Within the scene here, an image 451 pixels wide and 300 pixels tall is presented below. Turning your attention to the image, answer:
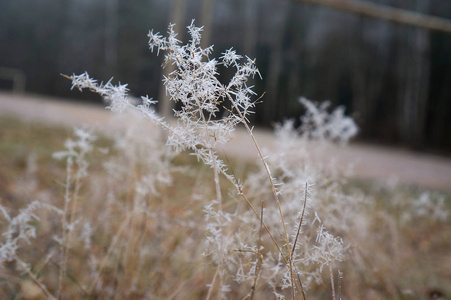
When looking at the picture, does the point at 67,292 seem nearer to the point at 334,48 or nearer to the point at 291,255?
the point at 291,255

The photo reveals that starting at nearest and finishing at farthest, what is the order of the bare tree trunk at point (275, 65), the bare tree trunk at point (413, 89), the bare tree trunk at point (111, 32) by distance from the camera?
the bare tree trunk at point (275, 65) < the bare tree trunk at point (413, 89) < the bare tree trunk at point (111, 32)

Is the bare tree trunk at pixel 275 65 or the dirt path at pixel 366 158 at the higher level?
the bare tree trunk at pixel 275 65

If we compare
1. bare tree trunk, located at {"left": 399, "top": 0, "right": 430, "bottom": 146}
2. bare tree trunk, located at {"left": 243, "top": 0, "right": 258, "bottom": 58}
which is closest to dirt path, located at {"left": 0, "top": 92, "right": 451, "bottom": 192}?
bare tree trunk, located at {"left": 399, "top": 0, "right": 430, "bottom": 146}

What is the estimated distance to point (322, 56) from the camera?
9719 millimetres

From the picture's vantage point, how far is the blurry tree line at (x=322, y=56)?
9.47 metres

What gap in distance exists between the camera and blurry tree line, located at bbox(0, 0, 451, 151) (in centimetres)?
947

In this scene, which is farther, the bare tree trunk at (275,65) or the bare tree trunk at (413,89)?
the bare tree trunk at (413,89)

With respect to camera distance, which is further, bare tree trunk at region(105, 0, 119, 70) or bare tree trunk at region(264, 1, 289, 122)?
bare tree trunk at region(105, 0, 119, 70)

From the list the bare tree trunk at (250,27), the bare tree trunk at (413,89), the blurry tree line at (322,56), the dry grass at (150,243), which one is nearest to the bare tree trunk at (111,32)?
the blurry tree line at (322,56)

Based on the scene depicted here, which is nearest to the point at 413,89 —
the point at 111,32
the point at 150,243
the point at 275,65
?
the point at 275,65

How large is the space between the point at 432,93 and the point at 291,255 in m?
10.6

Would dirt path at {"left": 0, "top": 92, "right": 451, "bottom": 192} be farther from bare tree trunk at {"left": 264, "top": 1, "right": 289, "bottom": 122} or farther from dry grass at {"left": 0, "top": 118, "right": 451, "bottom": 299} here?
bare tree trunk at {"left": 264, "top": 1, "right": 289, "bottom": 122}

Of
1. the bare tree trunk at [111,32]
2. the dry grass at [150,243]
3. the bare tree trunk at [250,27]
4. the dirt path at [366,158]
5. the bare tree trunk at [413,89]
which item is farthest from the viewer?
the bare tree trunk at [111,32]

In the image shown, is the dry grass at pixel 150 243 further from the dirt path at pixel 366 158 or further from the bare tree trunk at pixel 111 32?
the bare tree trunk at pixel 111 32
